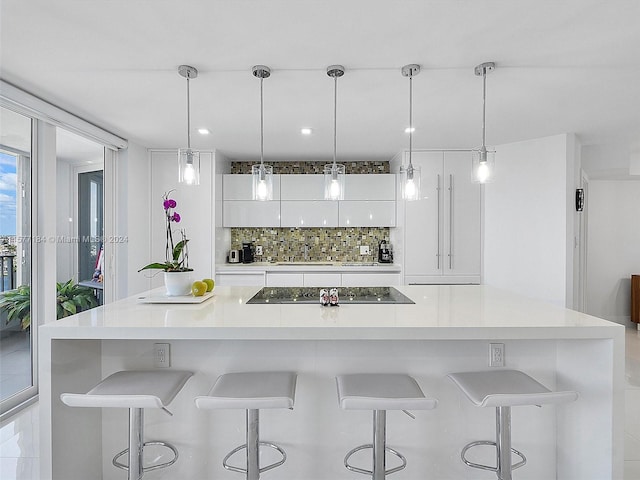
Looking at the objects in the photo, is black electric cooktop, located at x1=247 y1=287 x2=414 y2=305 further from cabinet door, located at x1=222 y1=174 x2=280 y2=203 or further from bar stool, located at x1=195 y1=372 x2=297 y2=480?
cabinet door, located at x1=222 y1=174 x2=280 y2=203

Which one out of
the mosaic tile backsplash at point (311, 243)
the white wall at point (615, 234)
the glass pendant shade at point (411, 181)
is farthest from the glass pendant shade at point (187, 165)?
the white wall at point (615, 234)

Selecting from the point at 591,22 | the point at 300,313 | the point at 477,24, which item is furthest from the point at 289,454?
the point at 591,22

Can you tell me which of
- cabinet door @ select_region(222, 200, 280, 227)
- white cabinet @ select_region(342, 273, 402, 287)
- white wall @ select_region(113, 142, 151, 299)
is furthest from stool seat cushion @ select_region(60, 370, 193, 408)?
cabinet door @ select_region(222, 200, 280, 227)

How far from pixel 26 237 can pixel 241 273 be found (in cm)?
Result: 215

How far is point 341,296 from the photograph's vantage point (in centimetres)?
245

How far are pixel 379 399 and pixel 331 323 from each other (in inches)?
14.6

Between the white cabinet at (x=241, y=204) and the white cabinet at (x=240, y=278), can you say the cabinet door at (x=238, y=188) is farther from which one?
the white cabinet at (x=240, y=278)

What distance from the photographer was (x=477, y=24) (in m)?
1.87

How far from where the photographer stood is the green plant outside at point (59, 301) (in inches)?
113

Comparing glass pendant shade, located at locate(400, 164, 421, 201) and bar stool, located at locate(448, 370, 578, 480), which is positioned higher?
glass pendant shade, located at locate(400, 164, 421, 201)

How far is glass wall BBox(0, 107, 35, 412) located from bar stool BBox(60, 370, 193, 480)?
165 centimetres

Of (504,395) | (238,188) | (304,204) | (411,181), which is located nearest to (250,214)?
(238,188)

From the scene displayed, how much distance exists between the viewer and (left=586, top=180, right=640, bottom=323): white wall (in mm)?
5430

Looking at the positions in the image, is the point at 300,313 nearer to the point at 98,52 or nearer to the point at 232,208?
the point at 98,52
